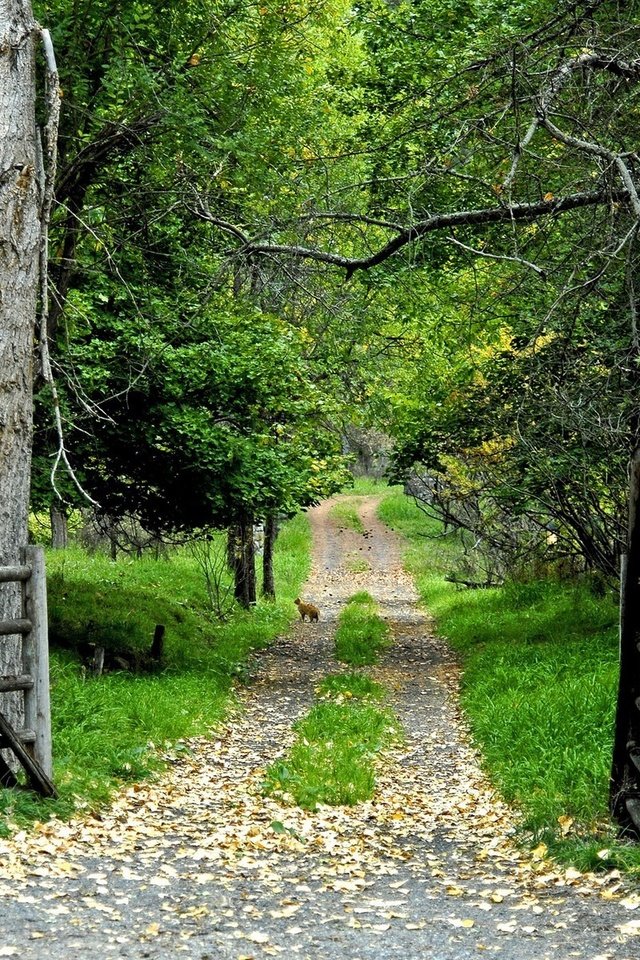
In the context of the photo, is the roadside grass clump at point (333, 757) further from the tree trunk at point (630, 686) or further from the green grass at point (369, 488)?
the green grass at point (369, 488)

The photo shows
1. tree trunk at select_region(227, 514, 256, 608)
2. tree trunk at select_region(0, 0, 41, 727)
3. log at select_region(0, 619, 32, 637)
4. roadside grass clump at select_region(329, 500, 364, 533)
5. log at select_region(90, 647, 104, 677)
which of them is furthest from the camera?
roadside grass clump at select_region(329, 500, 364, 533)

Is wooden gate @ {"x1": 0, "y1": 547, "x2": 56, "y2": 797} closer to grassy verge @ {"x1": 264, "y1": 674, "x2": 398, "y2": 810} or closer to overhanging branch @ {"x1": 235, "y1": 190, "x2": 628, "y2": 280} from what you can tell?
grassy verge @ {"x1": 264, "y1": 674, "x2": 398, "y2": 810}

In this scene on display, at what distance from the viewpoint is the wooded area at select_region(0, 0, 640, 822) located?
8266mm

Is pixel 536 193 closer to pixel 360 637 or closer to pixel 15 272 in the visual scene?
pixel 15 272

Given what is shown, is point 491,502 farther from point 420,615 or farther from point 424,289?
point 424,289

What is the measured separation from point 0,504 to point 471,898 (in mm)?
4285

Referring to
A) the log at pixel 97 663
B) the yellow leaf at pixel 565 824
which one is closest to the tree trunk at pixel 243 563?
the log at pixel 97 663

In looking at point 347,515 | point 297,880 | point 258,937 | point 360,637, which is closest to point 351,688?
point 360,637

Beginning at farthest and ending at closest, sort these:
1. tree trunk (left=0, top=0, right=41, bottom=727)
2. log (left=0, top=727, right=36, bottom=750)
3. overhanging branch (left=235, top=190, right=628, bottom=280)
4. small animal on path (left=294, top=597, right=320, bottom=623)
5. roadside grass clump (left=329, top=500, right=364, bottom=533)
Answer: roadside grass clump (left=329, top=500, right=364, bottom=533)
small animal on path (left=294, top=597, right=320, bottom=623)
overhanging branch (left=235, top=190, right=628, bottom=280)
tree trunk (left=0, top=0, right=41, bottom=727)
log (left=0, top=727, right=36, bottom=750)

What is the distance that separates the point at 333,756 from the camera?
961cm

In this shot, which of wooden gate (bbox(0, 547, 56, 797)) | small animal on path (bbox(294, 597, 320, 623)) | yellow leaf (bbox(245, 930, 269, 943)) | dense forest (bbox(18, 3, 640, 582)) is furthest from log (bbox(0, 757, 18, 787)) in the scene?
small animal on path (bbox(294, 597, 320, 623))

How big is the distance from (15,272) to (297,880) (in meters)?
4.83

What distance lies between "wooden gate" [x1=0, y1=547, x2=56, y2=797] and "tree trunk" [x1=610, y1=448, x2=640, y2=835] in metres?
3.96

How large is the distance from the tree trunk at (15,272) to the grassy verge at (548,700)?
13.4 feet
